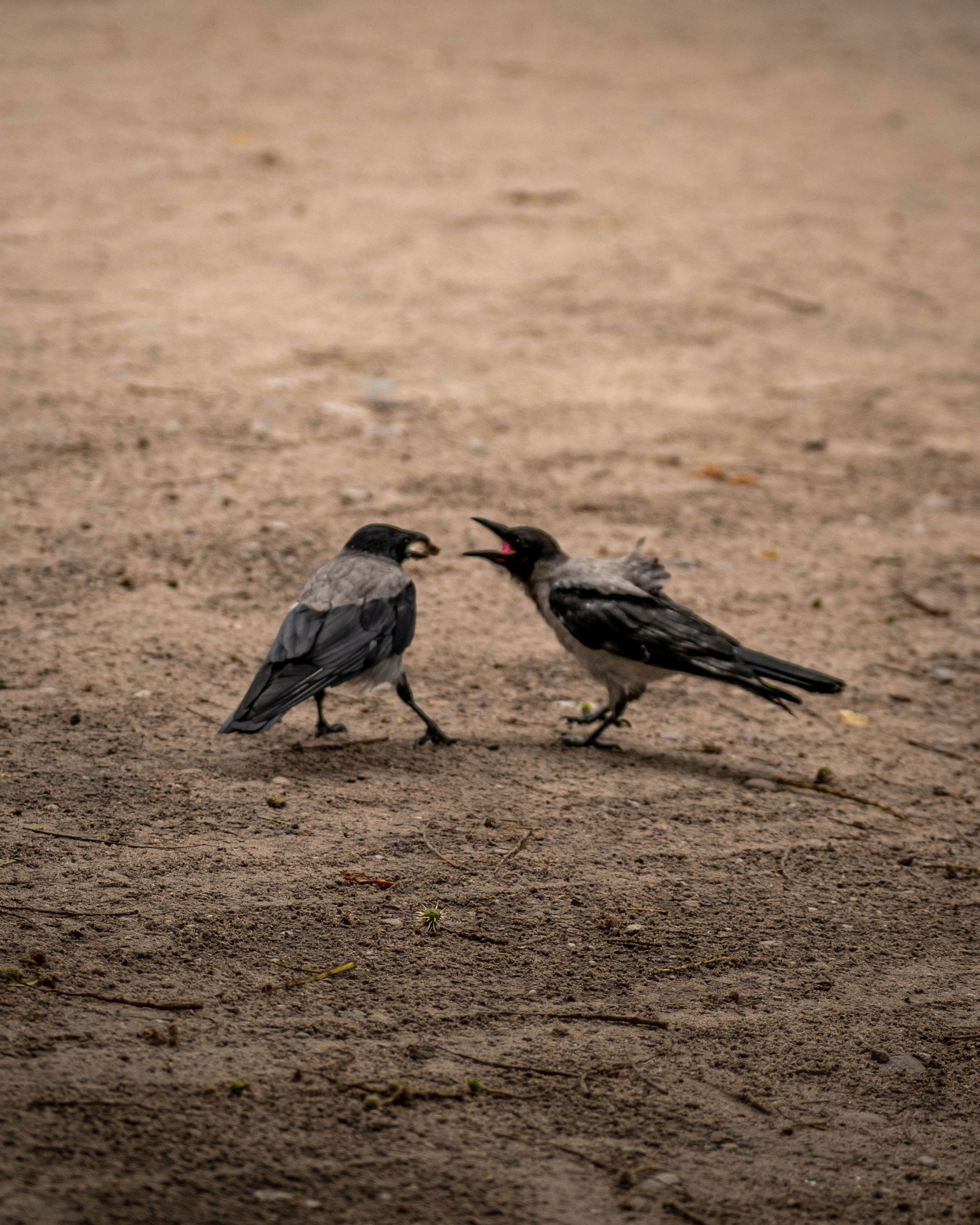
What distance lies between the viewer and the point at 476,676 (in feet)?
16.3

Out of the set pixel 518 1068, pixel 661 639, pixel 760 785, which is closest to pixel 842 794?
pixel 760 785

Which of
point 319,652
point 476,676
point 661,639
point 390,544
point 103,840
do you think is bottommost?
point 476,676

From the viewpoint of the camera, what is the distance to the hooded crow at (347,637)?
13.0 feet

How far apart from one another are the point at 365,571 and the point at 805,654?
6.06 ft

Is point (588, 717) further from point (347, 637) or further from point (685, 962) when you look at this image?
point (685, 962)

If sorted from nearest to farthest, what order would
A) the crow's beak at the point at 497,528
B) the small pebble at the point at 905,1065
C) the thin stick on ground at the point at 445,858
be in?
the small pebble at the point at 905,1065 → the thin stick on ground at the point at 445,858 → the crow's beak at the point at 497,528

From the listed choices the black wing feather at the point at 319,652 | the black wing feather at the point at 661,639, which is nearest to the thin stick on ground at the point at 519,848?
the black wing feather at the point at 319,652

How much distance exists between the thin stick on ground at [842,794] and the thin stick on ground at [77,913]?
220 centimetres

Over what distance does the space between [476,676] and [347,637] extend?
35.0 inches

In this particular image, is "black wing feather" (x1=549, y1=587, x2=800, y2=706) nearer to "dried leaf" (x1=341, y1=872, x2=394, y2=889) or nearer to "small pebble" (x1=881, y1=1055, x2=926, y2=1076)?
"dried leaf" (x1=341, y1=872, x2=394, y2=889)

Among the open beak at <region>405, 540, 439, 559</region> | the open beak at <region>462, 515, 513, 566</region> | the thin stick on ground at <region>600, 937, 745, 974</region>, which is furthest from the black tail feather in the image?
the thin stick on ground at <region>600, 937, 745, 974</region>

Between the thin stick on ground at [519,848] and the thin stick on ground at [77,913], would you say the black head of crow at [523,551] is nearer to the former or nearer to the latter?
the thin stick on ground at [519,848]

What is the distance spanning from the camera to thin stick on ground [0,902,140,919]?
10.5ft

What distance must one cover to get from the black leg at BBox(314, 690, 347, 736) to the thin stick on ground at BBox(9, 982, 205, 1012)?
152 centimetres
